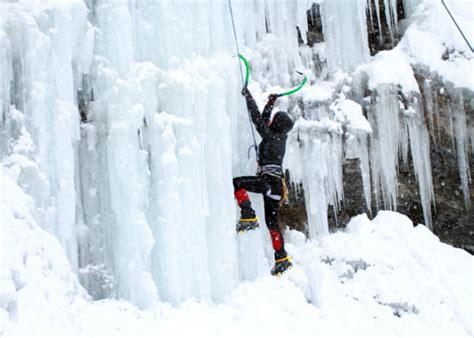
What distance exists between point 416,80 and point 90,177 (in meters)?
5.40

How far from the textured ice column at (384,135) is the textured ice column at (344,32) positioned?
26.5 inches

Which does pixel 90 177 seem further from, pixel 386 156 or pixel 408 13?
pixel 408 13

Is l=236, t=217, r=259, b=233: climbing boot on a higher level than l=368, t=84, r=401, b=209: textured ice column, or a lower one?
lower

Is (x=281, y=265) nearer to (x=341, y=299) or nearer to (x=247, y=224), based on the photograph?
(x=247, y=224)

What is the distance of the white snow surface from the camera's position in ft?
15.3

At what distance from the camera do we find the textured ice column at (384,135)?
880cm

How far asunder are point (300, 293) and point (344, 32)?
4133 mm

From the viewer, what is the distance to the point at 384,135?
29.1 ft

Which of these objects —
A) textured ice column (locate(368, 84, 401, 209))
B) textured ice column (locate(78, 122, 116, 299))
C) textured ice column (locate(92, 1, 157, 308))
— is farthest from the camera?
textured ice column (locate(368, 84, 401, 209))

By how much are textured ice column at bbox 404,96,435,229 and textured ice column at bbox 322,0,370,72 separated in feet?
3.74

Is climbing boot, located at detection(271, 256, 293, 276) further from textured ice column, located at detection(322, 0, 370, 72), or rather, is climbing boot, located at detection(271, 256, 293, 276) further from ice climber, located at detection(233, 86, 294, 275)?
textured ice column, located at detection(322, 0, 370, 72)

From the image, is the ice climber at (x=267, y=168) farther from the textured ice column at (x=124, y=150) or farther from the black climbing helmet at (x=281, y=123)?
the textured ice column at (x=124, y=150)

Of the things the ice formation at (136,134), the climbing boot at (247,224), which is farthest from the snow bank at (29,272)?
the climbing boot at (247,224)

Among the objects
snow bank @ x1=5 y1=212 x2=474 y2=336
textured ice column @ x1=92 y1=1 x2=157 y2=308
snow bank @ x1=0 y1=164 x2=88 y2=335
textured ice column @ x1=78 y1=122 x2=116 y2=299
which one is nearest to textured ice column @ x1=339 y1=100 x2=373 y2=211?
snow bank @ x1=5 y1=212 x2=474 y2=336
